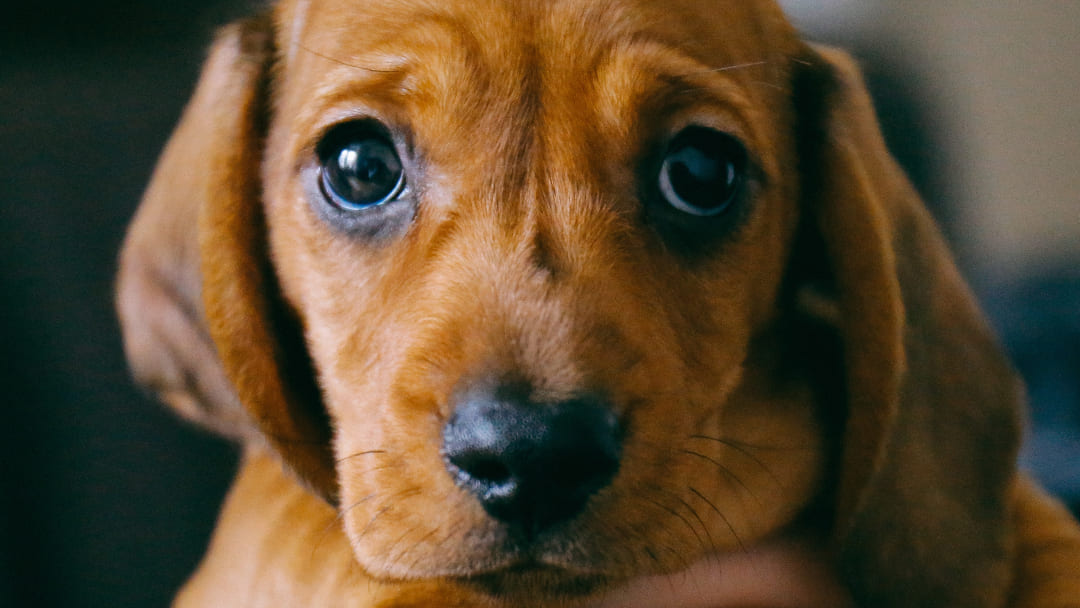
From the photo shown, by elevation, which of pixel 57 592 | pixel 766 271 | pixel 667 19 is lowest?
pixel 57 592

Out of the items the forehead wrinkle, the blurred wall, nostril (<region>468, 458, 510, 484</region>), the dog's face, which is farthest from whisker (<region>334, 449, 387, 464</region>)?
the blurred wall

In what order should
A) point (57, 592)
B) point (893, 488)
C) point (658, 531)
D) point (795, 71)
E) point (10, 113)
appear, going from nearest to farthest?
point (658, 531) → point (893, 488) → point (795, 71) → point (10, 113) → point (57, 592)

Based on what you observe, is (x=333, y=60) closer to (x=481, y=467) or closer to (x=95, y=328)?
(x=481, y=467)

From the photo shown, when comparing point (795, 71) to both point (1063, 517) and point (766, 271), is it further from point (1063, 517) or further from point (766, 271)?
point (1063, 517)

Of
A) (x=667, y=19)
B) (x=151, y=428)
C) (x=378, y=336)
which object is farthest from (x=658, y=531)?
(x=151, y=428)

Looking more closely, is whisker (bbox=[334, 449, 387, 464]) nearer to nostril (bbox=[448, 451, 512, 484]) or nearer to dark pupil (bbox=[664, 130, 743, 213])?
nostril (bbox=[448, 451, 512, 484])

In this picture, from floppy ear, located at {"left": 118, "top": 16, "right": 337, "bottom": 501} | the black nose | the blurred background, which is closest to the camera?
the black nose
